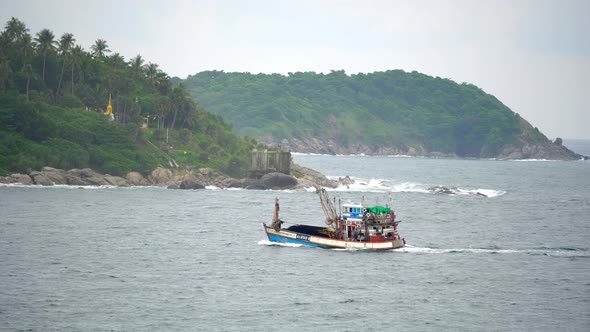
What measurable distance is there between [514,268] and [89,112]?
339 ft

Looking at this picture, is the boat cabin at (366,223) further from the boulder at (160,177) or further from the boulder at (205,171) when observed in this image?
the boulder at (205,171)

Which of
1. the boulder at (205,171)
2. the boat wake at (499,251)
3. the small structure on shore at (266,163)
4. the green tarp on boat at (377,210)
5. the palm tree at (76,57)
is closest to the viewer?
the green tarp on boat at (377,210)

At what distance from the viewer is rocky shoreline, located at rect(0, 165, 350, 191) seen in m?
135

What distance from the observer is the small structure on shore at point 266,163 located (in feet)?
500

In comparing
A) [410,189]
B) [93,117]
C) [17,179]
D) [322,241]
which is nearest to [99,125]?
[93,117]

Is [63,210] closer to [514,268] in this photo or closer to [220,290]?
[220,290]

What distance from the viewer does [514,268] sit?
77.8 m

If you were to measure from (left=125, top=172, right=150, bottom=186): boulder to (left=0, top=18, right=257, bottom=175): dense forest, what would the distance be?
169 cm

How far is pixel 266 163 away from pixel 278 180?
475cm

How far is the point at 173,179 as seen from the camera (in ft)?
488

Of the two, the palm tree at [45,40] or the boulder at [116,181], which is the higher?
the palm tree at [45,40]

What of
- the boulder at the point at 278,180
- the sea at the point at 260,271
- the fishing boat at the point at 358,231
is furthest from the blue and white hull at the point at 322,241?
the boulder at the point at 278,180

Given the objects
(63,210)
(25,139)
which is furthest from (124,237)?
(25,139)

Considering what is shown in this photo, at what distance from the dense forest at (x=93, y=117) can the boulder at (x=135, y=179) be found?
1.69 meters
